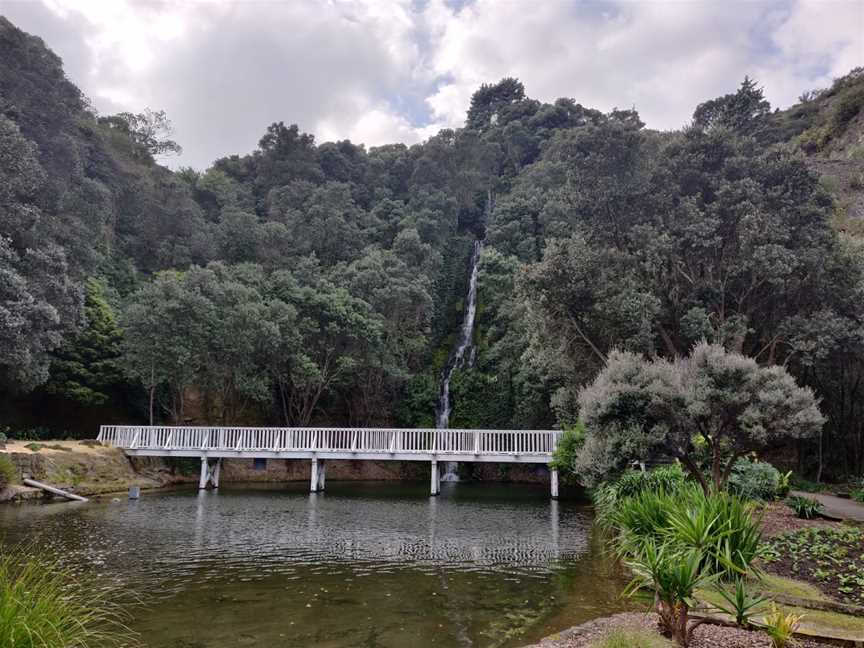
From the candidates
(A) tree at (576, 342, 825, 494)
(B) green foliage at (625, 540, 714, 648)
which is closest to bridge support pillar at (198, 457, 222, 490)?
(A) tree at (576, 342, 825, 494)

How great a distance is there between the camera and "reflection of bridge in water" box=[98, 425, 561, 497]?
19469 millimetres

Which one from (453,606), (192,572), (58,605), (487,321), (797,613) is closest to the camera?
(58,605)

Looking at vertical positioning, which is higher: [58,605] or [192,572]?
[58,605]

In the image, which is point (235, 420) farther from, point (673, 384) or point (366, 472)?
point (673, 384)

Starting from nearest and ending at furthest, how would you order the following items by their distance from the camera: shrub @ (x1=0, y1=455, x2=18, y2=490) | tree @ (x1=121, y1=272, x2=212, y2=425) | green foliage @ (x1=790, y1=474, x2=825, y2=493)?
shrub @ (x1=0, y1=455, x2=18, y2=490), green foliage @ (x1=790, y1=474, x2=825, y2=493), tree @ (x1=121, y1=272, x2=212, y2=425)

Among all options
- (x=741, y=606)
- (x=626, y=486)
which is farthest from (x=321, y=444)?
(x=741, y=606)

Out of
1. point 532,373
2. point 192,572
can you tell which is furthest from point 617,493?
point 532,373

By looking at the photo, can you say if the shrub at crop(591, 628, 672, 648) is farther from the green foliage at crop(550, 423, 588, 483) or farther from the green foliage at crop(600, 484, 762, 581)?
the green foliage at crop(550, 423, 588, 483)

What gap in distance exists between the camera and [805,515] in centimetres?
1077

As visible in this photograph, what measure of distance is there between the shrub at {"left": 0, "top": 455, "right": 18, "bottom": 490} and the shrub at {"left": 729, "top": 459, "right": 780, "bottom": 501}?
1767cm

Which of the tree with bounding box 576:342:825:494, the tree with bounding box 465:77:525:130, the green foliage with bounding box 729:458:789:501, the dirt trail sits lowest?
the dirt trail

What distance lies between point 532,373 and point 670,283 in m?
7.86

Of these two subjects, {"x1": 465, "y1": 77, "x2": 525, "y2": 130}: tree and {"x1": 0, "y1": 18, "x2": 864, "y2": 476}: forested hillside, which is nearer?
{"x1": 0, "y1": 18, "x2": 864, "y2": 476}: forested hillside

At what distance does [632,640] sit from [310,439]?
1741 centimetres
